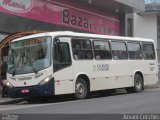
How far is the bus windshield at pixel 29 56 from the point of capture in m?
18.2

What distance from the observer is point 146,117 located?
12000mm

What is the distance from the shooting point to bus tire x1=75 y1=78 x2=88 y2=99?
19.6 m

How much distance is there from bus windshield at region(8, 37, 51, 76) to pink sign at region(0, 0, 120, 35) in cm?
525

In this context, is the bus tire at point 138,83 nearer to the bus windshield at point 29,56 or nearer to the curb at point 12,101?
the curb at point 12,101

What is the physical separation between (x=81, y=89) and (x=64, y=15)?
10466 mm

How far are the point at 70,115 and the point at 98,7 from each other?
2136cm

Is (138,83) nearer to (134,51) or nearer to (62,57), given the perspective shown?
(134,51)

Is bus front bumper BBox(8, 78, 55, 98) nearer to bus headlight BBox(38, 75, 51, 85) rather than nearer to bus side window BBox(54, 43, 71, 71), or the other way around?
bus headlight BBox(38, 75, 51, 85)

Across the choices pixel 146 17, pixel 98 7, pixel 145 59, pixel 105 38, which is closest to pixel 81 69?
pixel 105 38

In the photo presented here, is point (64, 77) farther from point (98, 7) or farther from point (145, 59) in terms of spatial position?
point (98, 7)

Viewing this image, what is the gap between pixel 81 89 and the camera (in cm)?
1983

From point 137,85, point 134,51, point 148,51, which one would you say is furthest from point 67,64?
point 148,51

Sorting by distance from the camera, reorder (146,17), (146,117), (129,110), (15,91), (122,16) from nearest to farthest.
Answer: (146,117) → (129,110) → (15,91) → (122,16) → (146,17)

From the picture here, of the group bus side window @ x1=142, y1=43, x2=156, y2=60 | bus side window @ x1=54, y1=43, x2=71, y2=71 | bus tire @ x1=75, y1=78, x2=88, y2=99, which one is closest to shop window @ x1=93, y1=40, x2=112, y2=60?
bus tire @ x1=75, y1=78, x2=88, y2=99
